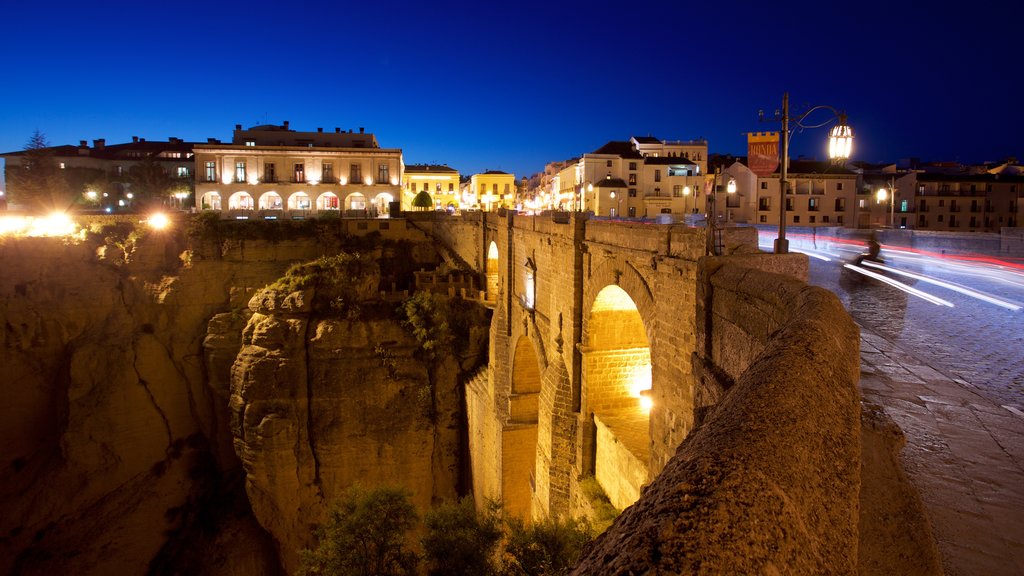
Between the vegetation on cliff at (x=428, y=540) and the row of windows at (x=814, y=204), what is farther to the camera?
the row of windows at (x=814, y=204)

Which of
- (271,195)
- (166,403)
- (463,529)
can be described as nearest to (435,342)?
(463,529)

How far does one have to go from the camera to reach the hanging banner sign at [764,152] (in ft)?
41.7

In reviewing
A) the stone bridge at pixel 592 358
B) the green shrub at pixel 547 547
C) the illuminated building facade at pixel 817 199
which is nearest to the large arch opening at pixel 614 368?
the stone bridge at pixel 592 358

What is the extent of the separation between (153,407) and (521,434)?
1874 centimetres

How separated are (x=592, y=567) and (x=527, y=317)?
17500mm

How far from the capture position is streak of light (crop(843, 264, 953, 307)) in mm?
13016

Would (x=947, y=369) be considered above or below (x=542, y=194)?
below

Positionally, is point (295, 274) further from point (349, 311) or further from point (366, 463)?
point (366, 463)

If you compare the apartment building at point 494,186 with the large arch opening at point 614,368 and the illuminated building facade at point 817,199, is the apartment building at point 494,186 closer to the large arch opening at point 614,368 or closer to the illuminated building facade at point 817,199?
the illuminated building facade at point 817,199

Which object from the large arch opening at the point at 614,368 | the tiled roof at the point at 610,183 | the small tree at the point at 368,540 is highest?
the tiled roof at the point at 610,183

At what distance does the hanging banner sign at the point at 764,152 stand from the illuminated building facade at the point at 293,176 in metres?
36.5

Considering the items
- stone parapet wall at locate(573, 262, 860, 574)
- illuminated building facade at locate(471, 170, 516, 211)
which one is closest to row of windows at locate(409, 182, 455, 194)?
illuminated building facade at locate(471, 170, 516, 211)

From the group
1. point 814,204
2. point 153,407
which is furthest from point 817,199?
point 153,407

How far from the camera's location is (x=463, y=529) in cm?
1559
